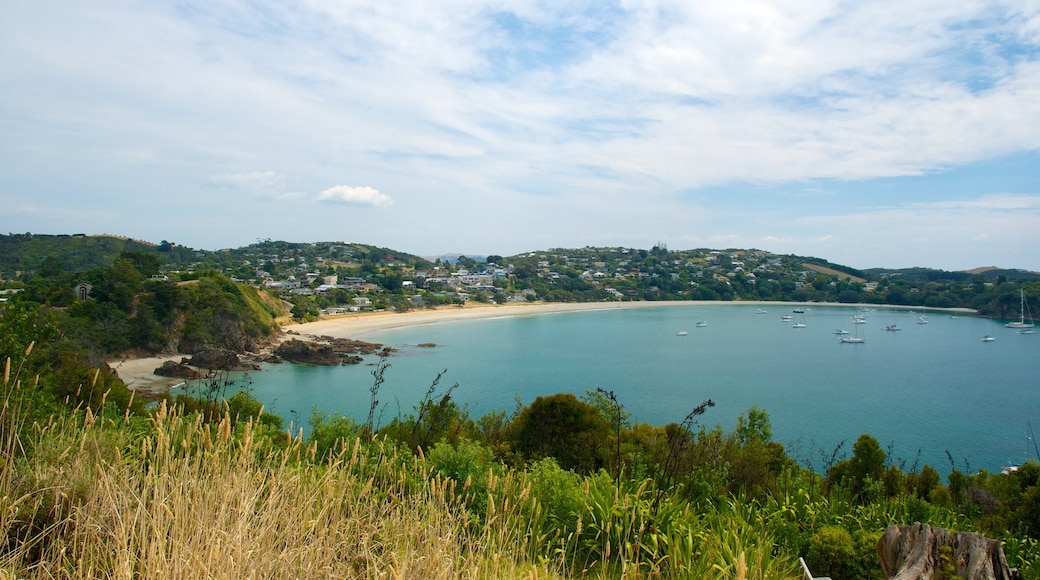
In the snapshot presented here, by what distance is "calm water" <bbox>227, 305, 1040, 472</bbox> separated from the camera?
2356cm

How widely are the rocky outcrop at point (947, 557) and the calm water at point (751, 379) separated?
29.1ft

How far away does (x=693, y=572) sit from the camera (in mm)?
3100

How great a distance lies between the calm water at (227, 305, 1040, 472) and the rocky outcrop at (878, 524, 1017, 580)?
8877 millimetres

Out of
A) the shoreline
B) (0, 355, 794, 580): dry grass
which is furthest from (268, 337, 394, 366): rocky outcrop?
(0, 355, 794, 580): dry grass

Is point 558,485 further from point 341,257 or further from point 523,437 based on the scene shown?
point 341,257

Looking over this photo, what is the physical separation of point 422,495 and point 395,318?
54400mm

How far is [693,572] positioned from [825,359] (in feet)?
144

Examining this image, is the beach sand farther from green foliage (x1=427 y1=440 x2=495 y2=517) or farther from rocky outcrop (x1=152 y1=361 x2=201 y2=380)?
green foliage (x1=427 y1=440 x2=495 y2=517)

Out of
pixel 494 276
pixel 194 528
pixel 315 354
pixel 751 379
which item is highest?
pixel 494 276

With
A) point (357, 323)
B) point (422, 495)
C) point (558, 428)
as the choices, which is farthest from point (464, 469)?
point (357, 323)

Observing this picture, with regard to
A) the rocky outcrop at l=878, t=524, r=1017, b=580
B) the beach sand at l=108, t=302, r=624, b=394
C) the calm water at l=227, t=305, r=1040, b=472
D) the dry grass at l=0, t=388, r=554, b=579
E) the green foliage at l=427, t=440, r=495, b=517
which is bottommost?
the calm water at l=227, t=305, r=1040, b=472

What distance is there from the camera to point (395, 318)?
56719mm

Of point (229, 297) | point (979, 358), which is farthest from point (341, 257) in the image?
point (979, 358)

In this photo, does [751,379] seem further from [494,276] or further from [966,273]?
[966,273]
